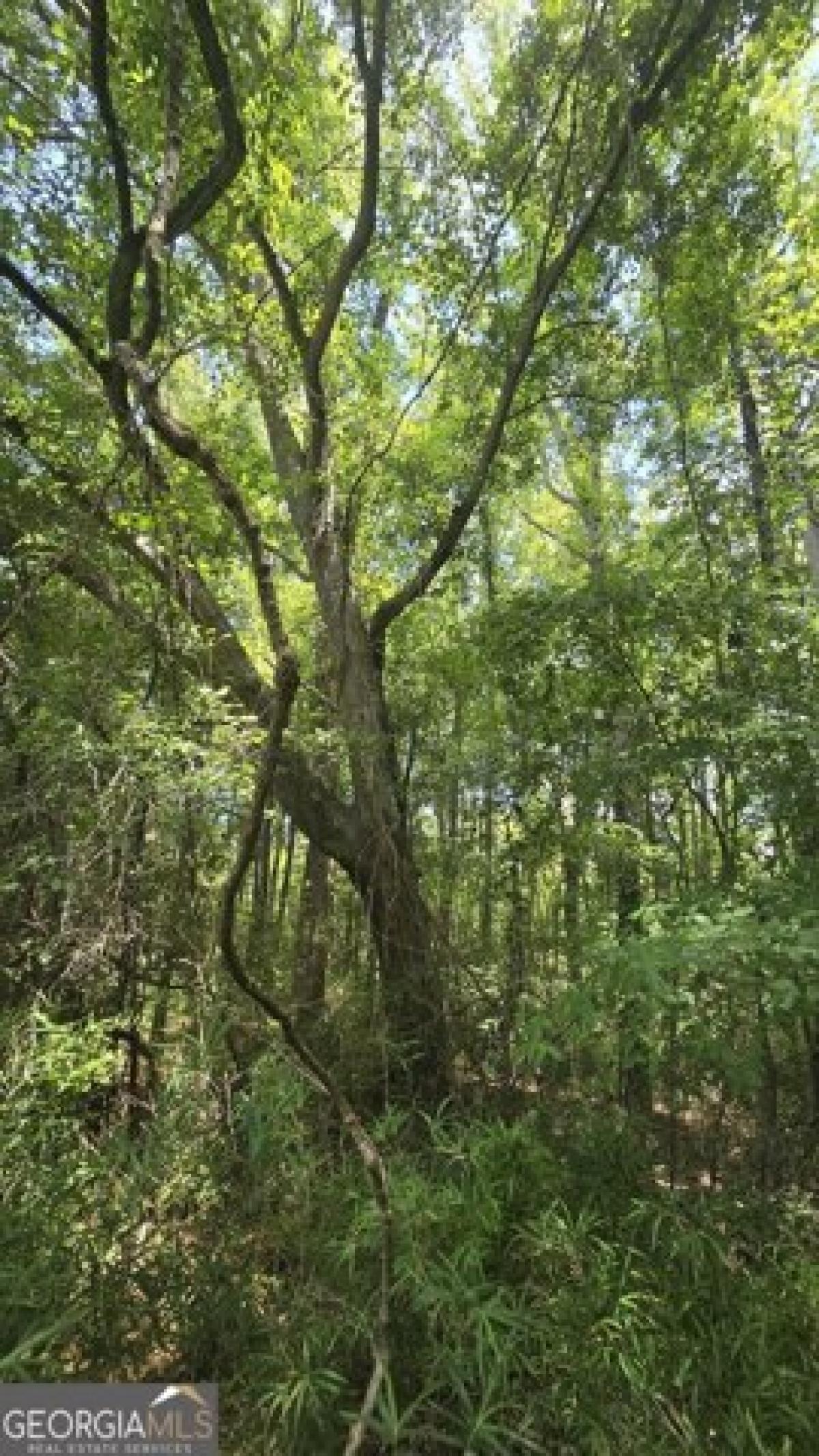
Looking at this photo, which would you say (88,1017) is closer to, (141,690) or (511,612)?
(141,690)

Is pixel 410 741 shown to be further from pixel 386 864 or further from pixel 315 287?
pixel 315 287

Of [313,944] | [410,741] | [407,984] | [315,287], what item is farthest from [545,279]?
[313,944]

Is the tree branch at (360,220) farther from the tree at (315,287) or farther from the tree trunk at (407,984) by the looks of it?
the tree trunk at (407,984)

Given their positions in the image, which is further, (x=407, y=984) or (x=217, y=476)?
(x=407, y=984)

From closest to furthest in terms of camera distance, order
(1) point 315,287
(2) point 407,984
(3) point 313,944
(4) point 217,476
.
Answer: (4) point 217,476 < (2) point 407,984 < (3) point 313,944 < (1) point 315,287

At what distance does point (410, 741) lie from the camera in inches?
237

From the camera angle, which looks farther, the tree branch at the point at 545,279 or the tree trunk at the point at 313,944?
the tree trunk at the point at 313,944

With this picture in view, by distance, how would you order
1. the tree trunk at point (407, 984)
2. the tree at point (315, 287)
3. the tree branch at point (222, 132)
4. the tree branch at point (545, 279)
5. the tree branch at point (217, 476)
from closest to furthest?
the tree branch at point (217, 476), the tree branch at point (222, 132), the tree at point (315, 287), the tree branch at point (545, 279), the tree trunk at point (407, 984)

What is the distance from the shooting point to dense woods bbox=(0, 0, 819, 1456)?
2574mm

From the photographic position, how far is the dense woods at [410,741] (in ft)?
8.45

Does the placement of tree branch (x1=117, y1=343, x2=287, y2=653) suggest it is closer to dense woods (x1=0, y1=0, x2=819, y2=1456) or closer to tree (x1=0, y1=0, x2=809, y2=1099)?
dense woods (x1=0, y1=0, x2=819, y2=1456)

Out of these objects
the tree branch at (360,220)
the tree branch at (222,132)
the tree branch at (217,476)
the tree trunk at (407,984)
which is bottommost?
the tree trunk at (407,984)

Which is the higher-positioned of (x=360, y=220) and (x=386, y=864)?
(x=360, y=220)

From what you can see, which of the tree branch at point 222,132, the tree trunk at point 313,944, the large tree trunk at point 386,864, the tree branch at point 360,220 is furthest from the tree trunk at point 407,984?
the tree branch at point 222,132
